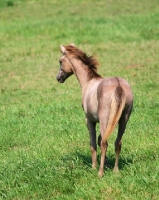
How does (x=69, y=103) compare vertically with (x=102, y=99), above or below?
Result: below

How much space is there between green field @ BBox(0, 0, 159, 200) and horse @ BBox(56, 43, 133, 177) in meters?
0.47

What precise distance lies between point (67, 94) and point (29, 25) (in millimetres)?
11983

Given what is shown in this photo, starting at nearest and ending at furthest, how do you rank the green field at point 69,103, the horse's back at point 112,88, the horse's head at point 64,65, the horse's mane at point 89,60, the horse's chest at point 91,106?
the green field at point 69,103 → the horse's back at point 112,88 → the horse's chest at point 91,106 → the horse's mane at point 89,60 → the horse's head at point 64,65

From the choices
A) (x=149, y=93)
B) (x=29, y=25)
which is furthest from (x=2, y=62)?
(x=149, y=93)

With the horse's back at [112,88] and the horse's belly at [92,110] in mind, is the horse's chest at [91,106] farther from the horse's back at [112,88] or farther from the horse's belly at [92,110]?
the horse's back at [112,88]

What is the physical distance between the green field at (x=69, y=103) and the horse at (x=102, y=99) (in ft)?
1.55

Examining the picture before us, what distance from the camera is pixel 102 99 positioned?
772cm

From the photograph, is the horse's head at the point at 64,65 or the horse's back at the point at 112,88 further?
the horse's head at the point at 64,65

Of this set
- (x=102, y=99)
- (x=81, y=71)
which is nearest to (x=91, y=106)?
(x=102, y=99)

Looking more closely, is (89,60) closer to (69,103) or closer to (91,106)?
(91,106)

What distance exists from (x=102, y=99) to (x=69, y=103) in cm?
591

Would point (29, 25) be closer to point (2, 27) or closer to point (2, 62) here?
point (2, 27)

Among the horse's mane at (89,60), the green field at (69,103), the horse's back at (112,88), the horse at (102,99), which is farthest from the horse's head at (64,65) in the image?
the horse's back at (112,88)

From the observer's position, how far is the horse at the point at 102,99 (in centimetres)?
755
